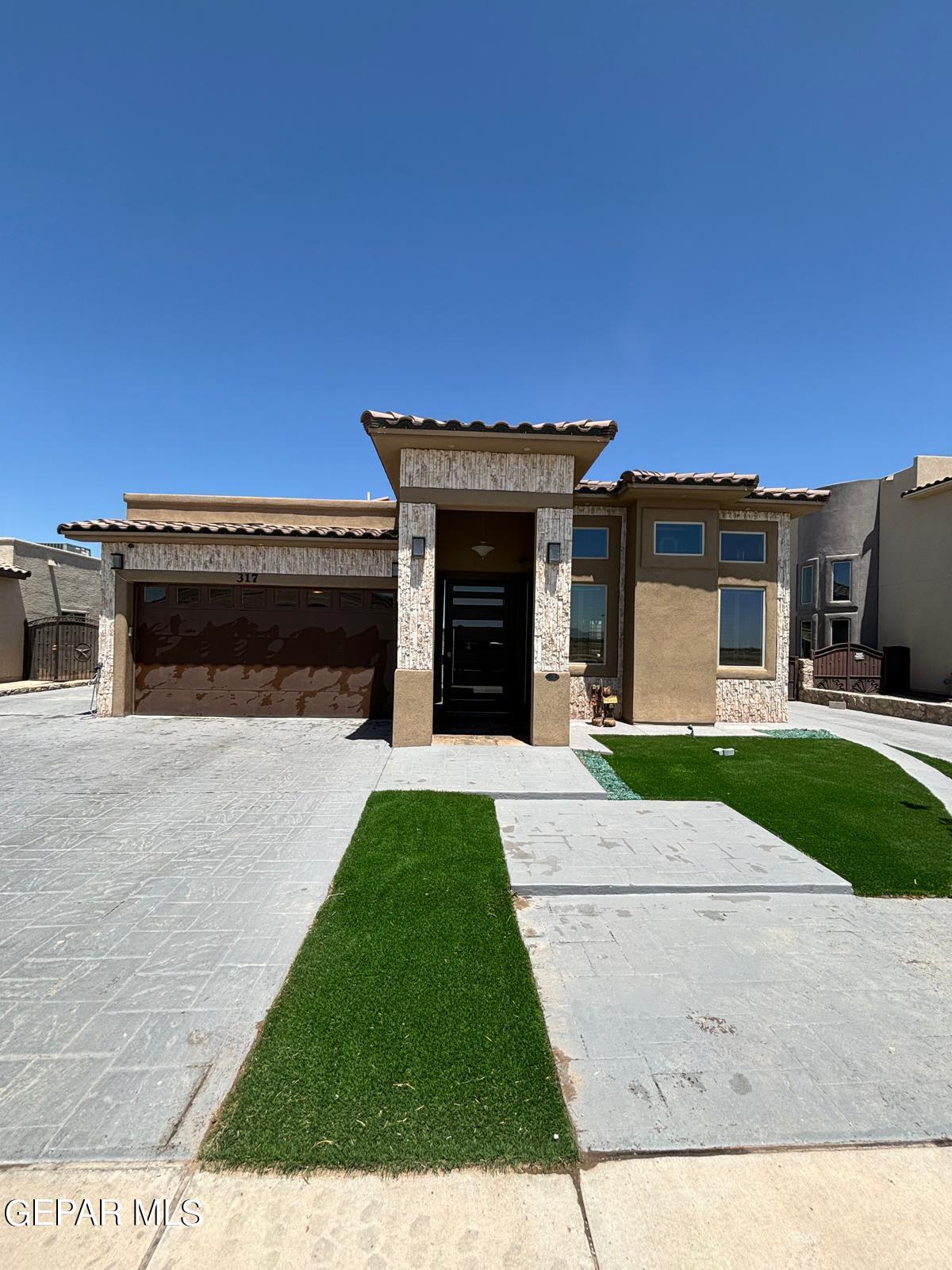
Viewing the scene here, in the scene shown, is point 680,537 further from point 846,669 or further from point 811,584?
point 811,584

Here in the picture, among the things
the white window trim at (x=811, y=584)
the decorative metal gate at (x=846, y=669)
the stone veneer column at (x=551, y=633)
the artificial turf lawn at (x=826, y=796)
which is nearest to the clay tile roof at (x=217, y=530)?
the stone veneer column at (x=551, y=633)

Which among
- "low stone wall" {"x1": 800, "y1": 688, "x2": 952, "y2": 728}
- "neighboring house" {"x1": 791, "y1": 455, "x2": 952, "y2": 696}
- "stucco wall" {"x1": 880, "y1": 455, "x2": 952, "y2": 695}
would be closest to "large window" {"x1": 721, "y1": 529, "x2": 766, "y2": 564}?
"neighboring house" {"x1": 791, "y1": 455, "x2": 952, "y2": 696}

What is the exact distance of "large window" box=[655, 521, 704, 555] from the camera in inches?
457

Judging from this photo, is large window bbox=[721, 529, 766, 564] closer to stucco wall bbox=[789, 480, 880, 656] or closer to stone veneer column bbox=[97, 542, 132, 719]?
stucco wall bbox=[789, 480, 880, 656]

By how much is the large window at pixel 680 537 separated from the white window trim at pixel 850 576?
1279 cm

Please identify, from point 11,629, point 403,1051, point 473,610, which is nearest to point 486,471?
point 473,610

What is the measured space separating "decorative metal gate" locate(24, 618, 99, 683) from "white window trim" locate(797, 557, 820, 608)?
25.3 meters

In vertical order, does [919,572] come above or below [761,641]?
above

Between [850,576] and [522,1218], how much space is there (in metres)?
23.6

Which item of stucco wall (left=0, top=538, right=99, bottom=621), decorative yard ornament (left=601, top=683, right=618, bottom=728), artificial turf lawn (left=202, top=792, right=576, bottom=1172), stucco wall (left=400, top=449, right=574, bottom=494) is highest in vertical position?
stucco wall (left=400, top=449, right=574, bottom=494)

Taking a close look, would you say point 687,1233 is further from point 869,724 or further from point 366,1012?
point 869,724

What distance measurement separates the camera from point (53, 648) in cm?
1714

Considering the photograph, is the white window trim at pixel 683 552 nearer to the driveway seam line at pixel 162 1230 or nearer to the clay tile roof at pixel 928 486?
the clay tile roof at pixel 928 486

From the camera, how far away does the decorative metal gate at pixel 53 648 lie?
17047 millimetres
